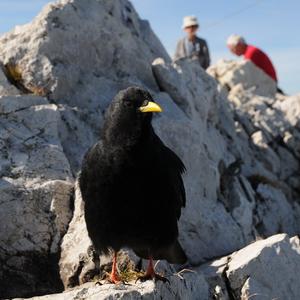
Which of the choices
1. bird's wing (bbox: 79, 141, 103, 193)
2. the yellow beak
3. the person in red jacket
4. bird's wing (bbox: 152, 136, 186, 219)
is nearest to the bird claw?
bird's wing (bbox: 152, 136, 186, 219)

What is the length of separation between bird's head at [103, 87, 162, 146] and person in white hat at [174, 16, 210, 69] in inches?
384

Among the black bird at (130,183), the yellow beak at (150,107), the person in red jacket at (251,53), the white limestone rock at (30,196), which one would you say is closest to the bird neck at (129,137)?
the black bird at (130,183)

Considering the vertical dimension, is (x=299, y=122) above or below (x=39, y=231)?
above

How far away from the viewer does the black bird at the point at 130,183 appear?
571cm

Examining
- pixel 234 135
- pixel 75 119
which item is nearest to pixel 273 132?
pixel 234 135

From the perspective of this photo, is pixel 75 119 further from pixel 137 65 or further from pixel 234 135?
pixel 234 135

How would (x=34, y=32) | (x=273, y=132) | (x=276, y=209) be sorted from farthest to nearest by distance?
(x=273, y=132), (x=276, y=209), (x=34, y=32)

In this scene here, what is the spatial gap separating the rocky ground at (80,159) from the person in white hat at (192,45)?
10.3ft

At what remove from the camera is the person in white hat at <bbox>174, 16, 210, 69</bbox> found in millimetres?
15250

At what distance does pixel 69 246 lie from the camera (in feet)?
23.8

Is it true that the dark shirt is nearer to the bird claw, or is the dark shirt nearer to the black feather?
the black feather

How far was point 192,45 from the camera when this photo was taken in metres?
15.7

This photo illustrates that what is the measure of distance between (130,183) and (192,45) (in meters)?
10.4

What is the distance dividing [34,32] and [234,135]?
4.60m
